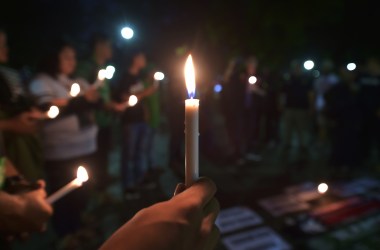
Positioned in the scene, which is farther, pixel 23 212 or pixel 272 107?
pixel 272 107

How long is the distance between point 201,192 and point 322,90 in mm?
8572

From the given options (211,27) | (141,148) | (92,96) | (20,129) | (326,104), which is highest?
(211,27)

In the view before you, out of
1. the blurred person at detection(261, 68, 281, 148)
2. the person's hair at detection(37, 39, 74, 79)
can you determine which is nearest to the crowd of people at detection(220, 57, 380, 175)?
the blurred person at detection(261, 68, 281, 148)

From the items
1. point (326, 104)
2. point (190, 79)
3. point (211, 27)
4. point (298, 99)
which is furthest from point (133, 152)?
point (211, 27)

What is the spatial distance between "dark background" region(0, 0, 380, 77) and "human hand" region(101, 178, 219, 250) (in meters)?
8.02

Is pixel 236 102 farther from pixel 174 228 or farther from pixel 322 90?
pixel 174 228

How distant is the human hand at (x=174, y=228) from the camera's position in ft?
2.61

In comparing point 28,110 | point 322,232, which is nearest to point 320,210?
point 322,232

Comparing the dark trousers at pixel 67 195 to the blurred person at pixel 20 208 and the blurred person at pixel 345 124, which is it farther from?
the blurred person at pixel 345 124

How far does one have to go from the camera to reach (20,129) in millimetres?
2793

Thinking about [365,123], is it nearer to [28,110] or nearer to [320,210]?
[320,210]

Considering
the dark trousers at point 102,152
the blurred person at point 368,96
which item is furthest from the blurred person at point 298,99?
the dark trousers at point 102,152

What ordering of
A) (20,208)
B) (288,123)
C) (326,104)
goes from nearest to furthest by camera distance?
(20,208) < (326,104) < (288,123)

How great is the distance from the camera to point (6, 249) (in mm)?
1488
